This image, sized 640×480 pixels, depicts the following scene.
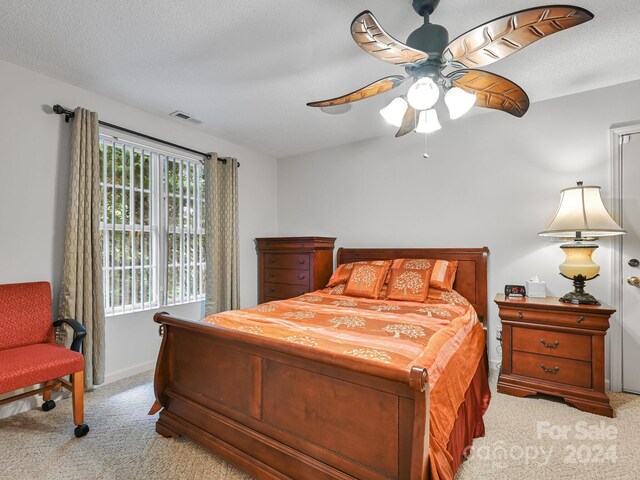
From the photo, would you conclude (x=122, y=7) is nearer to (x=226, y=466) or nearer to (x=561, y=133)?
(x=226, y=466)

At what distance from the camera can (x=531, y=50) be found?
2.20m

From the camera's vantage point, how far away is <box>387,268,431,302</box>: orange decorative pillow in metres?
2.95

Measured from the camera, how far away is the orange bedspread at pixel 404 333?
1.42 metres

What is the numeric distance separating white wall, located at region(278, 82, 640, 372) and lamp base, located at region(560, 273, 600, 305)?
12.0 inches

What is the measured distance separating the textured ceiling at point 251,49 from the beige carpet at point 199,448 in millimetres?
2433

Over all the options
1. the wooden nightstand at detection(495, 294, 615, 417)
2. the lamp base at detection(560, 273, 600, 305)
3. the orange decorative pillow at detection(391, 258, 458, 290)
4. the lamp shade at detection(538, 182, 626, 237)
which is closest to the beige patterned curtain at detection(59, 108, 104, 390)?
the orange decorative pillow at detection(391, 258, 458, 290)

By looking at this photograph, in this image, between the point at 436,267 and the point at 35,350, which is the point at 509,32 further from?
the point at 35,350

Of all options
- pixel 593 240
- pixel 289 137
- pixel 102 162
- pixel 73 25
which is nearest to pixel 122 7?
pixel 73 25

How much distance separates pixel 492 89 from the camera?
72.7 inches

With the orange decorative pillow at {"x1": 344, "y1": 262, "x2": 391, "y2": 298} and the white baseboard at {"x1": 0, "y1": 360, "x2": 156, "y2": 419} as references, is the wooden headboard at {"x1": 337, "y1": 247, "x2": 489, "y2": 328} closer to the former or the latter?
the orange decorative pillow at {"x1": 344, "y1": 262, "x2": 391, "y2": 298}

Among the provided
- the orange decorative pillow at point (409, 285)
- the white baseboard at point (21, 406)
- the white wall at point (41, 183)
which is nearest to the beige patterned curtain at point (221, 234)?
the white wall at point (41, 183)

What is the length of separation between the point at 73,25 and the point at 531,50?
9.59ft

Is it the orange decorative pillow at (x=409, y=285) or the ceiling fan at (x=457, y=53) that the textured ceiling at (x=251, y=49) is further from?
the orange decorative pillow at (x=409, y=285)

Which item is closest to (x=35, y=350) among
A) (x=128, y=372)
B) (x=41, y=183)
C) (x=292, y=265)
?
(x=128, y=372)
